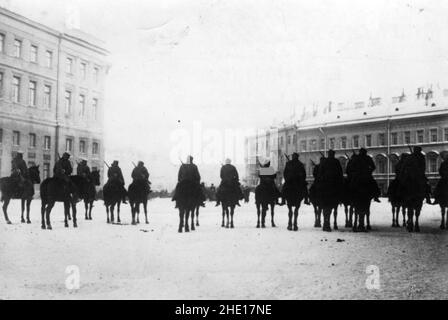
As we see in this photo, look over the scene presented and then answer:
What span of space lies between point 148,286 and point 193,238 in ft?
15.9

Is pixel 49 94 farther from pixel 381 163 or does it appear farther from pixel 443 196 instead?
pixel 381 163

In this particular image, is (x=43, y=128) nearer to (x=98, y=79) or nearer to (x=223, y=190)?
(x=98, y=79)

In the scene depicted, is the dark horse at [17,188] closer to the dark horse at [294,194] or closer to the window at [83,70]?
the window at [83,70]

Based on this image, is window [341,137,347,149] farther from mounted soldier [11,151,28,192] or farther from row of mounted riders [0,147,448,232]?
mounted soldier [11,151,28,192]

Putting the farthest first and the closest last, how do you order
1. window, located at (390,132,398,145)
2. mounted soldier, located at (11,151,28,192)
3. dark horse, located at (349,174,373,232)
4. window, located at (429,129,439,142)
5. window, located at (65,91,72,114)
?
window, located at (390,132,398,145) < window, located at (429,129,439,142) < window, located at (65,91,72,114) < mounted soldier, located at (11,151,28,192) < dark horse, located at (349,174,373,232)

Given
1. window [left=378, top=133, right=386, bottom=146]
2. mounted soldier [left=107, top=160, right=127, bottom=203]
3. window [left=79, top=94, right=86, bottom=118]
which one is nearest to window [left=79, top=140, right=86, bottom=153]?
window [left=79, top=94, right=86, bottom=118]

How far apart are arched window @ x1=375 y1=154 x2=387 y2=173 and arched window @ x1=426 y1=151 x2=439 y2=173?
165 inches

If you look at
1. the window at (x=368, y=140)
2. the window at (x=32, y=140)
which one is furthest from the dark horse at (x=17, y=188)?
the window at (x=368, y=140)

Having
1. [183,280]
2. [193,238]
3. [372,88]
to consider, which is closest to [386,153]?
[372,88]

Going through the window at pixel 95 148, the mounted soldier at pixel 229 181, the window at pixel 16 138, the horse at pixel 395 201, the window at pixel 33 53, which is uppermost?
the window at pixel 33 53

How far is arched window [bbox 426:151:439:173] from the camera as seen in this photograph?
1745 inches

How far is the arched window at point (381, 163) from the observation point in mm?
48438

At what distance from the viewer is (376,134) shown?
4981cm

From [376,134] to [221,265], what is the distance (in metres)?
43.6
